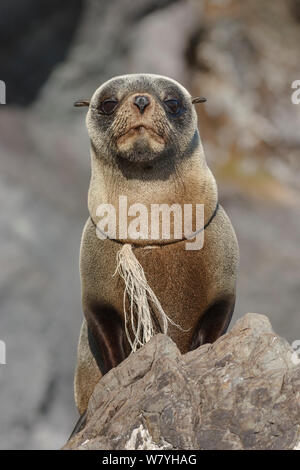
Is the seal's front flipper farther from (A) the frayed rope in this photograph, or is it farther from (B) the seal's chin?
(B) the seal's chin

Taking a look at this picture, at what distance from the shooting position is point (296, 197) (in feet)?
41.4

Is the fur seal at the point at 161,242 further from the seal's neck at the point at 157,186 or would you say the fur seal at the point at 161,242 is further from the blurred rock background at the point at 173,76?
the blurred rock background at the point at 173,76

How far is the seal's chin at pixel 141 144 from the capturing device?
4.16 meters

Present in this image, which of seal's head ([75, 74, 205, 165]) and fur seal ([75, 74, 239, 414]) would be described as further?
fur seal ([75, 74, 239, 414])

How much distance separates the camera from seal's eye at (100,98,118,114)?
14.4ft

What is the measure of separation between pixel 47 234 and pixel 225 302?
7.09m

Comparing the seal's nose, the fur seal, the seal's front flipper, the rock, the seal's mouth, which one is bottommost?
the rock

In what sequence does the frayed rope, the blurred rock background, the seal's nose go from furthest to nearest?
the blurred rock background → the frayed rope → the seal's nose

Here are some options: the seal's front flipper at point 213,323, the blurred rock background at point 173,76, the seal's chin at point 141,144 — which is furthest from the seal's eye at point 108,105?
the blurred rock background at point 173,76

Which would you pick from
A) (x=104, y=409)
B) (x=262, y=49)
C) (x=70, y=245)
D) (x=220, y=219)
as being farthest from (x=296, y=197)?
(x=104, y=409)

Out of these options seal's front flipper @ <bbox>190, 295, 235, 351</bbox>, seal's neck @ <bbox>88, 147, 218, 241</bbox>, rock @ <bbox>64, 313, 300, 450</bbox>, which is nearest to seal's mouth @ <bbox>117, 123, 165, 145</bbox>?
seal's neck @ <bbox>88, 147, 218, 241</bbox>

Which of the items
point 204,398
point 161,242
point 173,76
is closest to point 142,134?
point 161,242
